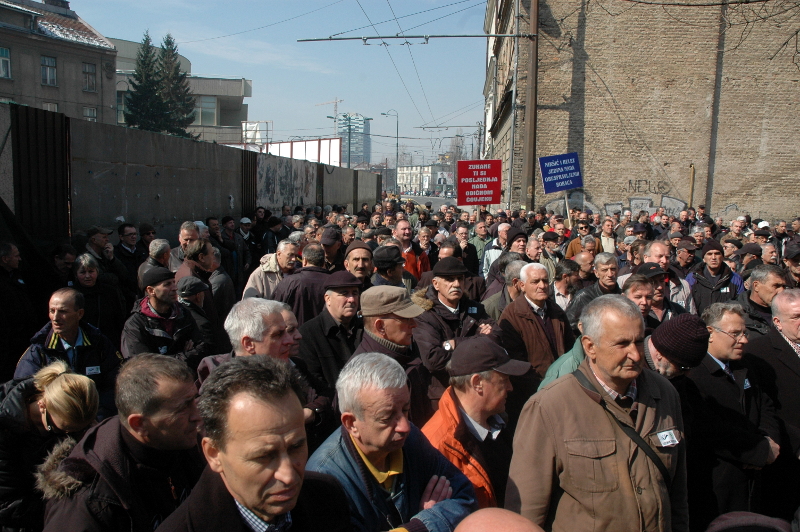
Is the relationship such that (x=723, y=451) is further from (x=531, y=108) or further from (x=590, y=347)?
(x=531, y=108)

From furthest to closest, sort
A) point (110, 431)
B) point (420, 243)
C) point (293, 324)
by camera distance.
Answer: point (420, 243), point (293, 324), point (110, 431)

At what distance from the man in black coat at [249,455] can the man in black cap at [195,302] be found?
3.38 meters

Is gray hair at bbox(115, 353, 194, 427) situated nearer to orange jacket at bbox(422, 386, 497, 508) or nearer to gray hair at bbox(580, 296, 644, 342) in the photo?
orange jacket at bbox(422, 386, 497, 508)

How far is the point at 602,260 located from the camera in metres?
5.96

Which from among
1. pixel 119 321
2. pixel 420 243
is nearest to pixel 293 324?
pixel 119 321

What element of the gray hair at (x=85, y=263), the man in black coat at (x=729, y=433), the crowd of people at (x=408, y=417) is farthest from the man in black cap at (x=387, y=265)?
the man in black coat at (x=729, y=433)

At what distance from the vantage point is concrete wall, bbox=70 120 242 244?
30.9ft

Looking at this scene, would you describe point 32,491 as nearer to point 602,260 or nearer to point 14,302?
point 14,302

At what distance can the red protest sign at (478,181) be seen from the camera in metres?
13.5

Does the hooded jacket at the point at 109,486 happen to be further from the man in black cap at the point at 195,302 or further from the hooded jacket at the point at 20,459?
the man in black cap at the point at 195,302

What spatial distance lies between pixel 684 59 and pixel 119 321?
76.3 feet

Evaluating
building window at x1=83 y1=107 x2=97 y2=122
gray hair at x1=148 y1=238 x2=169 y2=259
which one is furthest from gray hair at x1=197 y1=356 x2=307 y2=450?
building window at x1=83 y1=107 x2=97 y2=122

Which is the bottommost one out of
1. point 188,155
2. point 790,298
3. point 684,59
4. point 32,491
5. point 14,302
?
point 32,491

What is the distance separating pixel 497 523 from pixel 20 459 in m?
2.50
